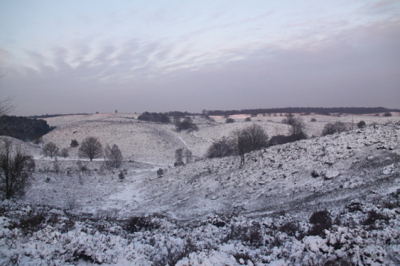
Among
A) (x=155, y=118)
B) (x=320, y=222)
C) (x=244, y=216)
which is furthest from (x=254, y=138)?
(x=155, y=118)

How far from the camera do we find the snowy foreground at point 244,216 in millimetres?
6633

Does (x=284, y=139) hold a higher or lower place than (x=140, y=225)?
higher

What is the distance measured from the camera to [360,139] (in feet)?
61.5

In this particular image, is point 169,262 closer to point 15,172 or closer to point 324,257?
point 324,257

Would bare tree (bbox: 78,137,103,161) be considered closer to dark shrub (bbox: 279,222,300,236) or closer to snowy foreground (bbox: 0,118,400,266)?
snowy foreground (bbox: 0,118,400,266)

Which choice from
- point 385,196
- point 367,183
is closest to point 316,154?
point 367,183

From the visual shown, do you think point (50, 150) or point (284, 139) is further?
point (50, 150)

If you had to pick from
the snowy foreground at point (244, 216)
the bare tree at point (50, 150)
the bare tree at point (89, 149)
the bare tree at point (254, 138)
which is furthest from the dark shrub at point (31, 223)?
the bare tree at point (50, 150)

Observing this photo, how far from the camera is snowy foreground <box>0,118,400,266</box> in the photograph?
21.8ft

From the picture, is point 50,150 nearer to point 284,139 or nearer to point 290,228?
point 284,139

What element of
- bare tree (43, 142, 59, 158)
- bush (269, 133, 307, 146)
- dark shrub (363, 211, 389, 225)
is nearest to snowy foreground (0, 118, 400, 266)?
dark shrub (363, 211, 389, 225)

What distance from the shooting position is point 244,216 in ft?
40.9

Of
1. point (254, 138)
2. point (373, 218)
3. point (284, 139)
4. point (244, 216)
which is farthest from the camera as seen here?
point (284, 139)

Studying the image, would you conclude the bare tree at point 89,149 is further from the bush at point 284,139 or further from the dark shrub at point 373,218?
the dark shrub at point 373,218
